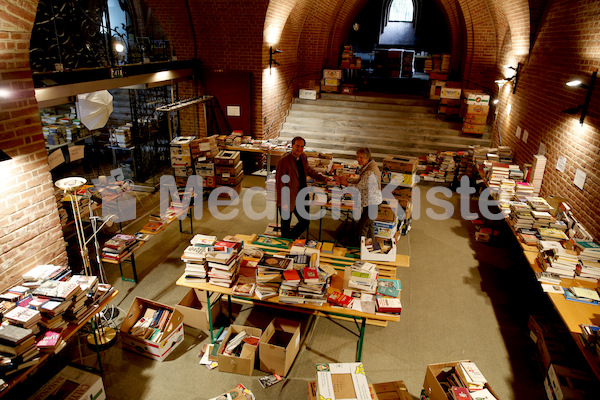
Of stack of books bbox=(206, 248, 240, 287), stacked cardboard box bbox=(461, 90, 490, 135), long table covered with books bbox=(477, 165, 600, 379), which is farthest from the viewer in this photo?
stacked cardboard box bbox=(461, 90, 490, 135)

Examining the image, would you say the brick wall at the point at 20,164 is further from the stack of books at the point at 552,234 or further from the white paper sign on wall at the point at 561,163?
the white paper sign on wall at the point at 561,163

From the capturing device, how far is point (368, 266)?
14.2 ft

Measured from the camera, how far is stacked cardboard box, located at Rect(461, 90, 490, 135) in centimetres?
1016

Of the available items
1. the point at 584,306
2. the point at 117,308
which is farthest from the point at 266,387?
the point at 584,306

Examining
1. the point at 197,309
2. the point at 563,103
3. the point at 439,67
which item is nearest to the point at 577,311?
the point at 563,103

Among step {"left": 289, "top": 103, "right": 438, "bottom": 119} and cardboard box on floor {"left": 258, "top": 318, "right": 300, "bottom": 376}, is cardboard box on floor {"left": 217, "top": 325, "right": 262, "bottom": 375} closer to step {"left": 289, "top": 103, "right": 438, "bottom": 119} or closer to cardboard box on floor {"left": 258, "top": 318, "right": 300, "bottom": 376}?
cardboard box on floor {"left": 258, "top": 318, "right": 300, "bottom": 376}

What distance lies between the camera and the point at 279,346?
4.11 meters

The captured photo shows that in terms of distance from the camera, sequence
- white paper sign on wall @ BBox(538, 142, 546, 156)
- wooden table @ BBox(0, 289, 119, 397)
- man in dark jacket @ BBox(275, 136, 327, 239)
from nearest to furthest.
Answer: wooden table @ BBox(0, 289, 119, 397)
man in dark jacket @ BBox(275, 136, 327, 239)
white paper sign on wall @ BBox(538, 142, 546, 156)

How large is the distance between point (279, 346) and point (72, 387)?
1.97m

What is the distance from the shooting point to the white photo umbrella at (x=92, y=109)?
881 cm

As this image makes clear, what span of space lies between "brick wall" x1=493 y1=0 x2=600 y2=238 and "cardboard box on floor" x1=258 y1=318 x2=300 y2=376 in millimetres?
3927

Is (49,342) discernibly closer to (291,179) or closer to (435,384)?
(435,384)

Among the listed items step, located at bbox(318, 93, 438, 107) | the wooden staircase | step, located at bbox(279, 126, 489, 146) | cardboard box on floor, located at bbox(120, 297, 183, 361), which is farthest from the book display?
step, located at bbox(318, 93, 438, 107)

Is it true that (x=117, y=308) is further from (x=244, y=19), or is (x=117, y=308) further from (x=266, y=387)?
(x=244, y=19)
